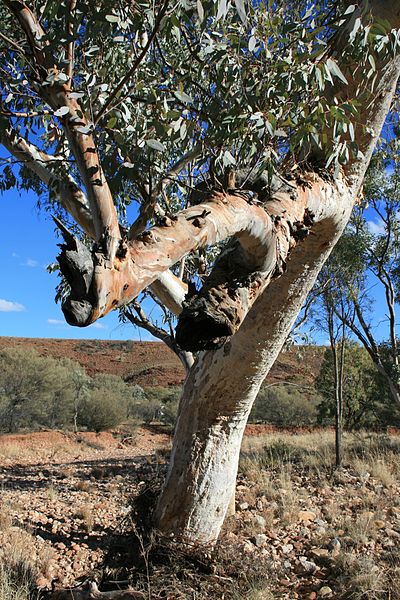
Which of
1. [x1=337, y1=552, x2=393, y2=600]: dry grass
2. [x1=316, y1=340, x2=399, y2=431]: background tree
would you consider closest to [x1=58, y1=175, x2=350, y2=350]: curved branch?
[x1=337, y1=552, x2=393, y2=600]: dry grass

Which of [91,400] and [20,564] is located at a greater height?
[91,400]

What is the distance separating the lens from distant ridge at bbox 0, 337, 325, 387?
3488cm

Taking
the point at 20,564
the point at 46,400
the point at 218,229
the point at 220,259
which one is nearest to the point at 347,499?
the point at 20,564

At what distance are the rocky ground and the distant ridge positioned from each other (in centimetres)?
2250

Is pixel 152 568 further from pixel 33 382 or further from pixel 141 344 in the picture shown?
pixel 141 344

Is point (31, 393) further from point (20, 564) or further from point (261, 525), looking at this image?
point (20, 564)

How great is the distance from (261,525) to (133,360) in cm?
3835

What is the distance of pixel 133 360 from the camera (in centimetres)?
4328

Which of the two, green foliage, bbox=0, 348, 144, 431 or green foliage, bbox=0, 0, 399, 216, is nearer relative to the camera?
green foliage, bbox=0, 0, 399, 216

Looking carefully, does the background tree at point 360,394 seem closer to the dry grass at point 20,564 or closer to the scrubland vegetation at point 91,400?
the scrubland vegetation at point 91,400

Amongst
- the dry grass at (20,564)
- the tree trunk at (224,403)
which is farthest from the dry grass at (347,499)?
the dry grass at (20,564)

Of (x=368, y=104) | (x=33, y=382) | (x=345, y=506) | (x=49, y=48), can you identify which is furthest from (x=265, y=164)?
(x=33, y=382)

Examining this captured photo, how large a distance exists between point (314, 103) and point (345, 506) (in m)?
5.13

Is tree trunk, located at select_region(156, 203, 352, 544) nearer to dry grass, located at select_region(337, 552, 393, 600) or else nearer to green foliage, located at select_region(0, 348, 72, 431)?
dry grass, located at select_region(337, 552, 393, 600)
